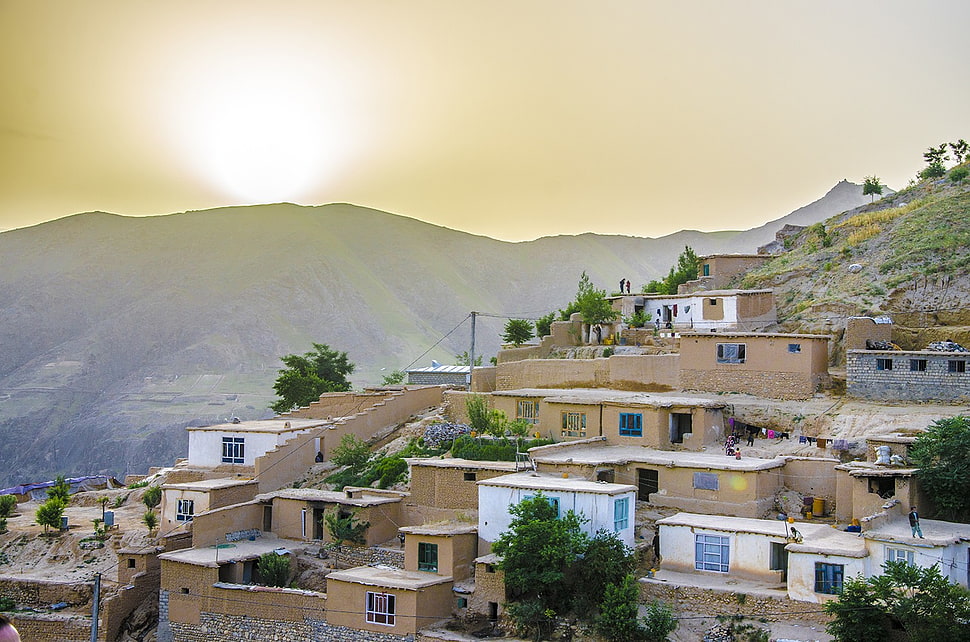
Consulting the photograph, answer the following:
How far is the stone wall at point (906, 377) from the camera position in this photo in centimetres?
2517

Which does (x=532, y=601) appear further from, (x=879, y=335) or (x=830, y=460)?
(x=879, y=335)

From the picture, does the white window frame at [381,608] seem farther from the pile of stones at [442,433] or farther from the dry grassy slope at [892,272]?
the dry grassy slope at [892,272]

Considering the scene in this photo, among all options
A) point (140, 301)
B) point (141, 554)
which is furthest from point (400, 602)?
point (140, 301)

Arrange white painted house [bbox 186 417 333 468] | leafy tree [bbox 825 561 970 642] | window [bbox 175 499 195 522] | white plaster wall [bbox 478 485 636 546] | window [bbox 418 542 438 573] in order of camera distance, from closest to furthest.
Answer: leafy tree [bbox 825 561 970 642] → white plaster wall [bbox 478 485 636 546] → window [bbox 418 542 438 573] → window [bbox 175 499 195 522] → white painted house [bbox 186 417 333 468]

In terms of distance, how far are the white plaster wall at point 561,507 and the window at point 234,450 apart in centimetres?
1060

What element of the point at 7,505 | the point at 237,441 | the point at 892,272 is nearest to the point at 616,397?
the point at 892,272

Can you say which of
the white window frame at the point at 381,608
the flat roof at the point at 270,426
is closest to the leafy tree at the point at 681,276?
the flat roof at the point at 270,426

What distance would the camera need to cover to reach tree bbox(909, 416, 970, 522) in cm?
2027

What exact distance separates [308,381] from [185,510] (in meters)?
17.5

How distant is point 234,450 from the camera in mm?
30984

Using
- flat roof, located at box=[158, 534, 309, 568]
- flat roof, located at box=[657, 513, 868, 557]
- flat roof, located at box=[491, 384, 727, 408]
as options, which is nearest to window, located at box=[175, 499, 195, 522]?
flat roof, located at box=[158, 534, 309, 568]

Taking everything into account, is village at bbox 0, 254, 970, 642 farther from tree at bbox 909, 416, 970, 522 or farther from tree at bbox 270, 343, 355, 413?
tree at bbox 270, 343, 355, 413

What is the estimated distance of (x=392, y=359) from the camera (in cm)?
8981

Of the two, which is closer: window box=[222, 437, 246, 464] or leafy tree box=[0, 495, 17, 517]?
window box=[222, 437, 246, 464]
